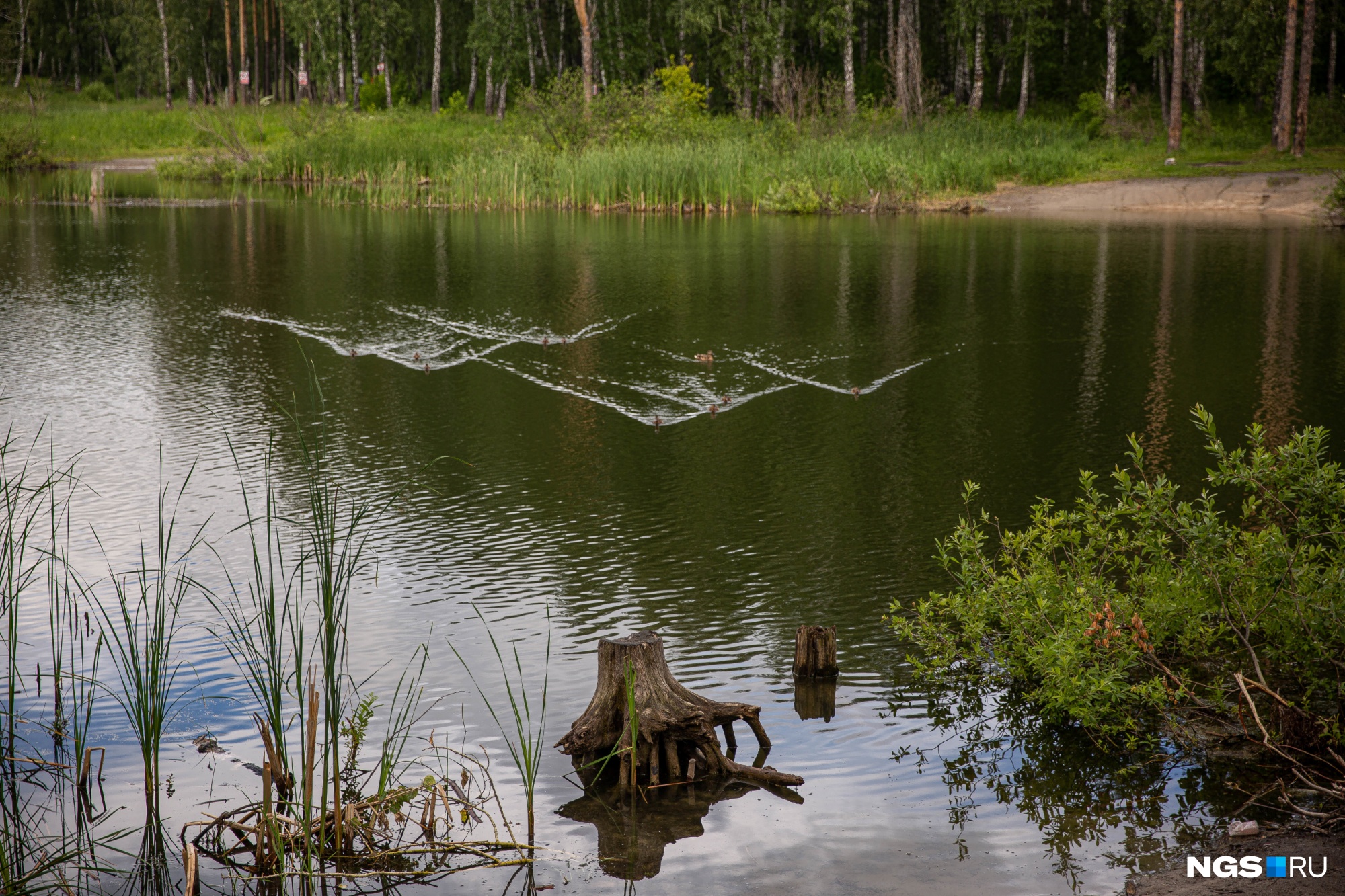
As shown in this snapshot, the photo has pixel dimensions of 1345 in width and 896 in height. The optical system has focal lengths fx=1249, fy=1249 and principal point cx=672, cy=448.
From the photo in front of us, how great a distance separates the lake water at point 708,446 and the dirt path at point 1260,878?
0.12 metres

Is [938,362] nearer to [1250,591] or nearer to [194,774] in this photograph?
[1250,591]

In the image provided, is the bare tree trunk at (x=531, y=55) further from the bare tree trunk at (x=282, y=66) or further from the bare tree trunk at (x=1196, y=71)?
the bare tree trunk at (x=1196, y=71)

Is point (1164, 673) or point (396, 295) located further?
point (396, 295)

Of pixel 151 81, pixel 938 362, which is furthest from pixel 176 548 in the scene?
pixel 151 81

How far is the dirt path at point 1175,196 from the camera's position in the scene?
24156 millimetres

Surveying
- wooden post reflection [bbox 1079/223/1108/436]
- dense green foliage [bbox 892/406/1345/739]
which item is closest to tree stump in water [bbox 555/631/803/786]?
dense green foliage [bbox 892/406/1345/739]

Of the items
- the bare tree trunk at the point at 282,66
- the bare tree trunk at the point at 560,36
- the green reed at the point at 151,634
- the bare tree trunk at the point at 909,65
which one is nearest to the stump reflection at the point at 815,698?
the green reed at the point at 151,634

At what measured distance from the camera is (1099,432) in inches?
342

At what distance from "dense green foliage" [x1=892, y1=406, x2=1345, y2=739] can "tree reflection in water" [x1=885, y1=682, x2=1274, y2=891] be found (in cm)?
12

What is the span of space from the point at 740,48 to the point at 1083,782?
125 ft

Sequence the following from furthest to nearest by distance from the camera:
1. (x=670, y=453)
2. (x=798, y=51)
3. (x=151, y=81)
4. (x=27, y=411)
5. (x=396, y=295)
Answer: (x=151, y=81)
(x=798, y=51)
(x=396, y=295)
(x=27, y=411)
(x=670, y=453)

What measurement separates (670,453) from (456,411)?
192 centimetres

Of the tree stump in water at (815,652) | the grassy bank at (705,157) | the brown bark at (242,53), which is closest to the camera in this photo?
the tree stump in water at (815,652)

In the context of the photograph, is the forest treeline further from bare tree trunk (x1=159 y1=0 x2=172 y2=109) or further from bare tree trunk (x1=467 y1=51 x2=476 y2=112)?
bare tree trunk (x1=467 y1=51 x2=476 y2=112)
